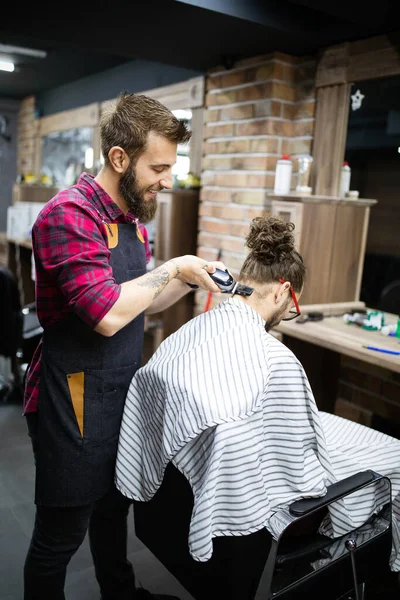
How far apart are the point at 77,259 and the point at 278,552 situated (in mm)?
832

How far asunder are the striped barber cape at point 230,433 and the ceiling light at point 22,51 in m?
3.68

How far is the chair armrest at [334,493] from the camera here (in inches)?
45.9

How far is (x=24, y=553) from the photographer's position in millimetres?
1955

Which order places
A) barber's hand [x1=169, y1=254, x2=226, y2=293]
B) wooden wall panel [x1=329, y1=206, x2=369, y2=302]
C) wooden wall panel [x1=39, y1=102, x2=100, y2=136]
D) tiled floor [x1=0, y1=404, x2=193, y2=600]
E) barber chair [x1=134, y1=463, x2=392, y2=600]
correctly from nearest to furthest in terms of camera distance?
barber chair [x1=134, y1=463, x2=392, y2=600] → barber's hand [x1=169, y1=254, x2=226, y2=293] → tiled floor [x1=0, y1=404, x2=193, y2=600] → wooden wall panel [x1=329, y1=206, x2=369, y2=302] → wooden wall panel [x1=39, y1=102, x2=100, y2=136]

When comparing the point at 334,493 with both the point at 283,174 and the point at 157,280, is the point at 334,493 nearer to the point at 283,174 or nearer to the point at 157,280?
the point at 157,280

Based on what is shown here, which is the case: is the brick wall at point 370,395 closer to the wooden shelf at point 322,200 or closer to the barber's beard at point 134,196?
the wooden shelf at point 322,200

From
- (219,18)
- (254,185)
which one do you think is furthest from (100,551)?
(219,18)

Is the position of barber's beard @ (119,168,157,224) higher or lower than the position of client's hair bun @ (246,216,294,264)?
higher

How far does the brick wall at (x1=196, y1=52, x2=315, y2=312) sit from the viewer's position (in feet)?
8.70

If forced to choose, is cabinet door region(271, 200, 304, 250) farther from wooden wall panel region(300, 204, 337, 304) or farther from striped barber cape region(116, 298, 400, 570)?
striped barber cape region(116, 298, 400, 570)

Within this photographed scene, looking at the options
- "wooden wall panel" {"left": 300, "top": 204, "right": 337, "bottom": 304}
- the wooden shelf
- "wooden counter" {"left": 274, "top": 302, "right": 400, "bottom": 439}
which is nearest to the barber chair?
"wooden counter" {"left": 274, "top": 302, "right": 400, "bottom": 439}

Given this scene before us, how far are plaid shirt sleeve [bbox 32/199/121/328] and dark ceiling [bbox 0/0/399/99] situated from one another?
4.10 feet

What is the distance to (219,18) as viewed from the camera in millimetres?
2180

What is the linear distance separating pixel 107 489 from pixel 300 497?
0.53 meters
